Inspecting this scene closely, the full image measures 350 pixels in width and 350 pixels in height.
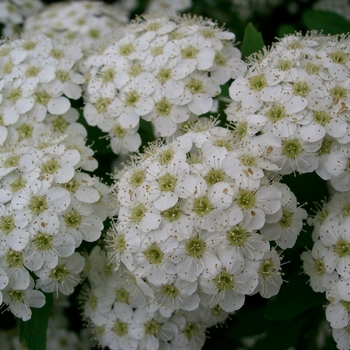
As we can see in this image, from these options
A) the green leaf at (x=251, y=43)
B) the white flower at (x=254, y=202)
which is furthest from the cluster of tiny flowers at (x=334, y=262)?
the green leaf at (x=251, y=43)

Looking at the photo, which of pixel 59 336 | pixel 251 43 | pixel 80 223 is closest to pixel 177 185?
pixel 80 223

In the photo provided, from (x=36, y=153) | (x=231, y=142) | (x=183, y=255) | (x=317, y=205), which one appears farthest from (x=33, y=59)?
(x=317, y=205)

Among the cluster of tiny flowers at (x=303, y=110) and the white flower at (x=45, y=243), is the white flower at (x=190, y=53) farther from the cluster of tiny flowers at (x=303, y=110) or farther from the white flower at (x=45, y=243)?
the white flower at (x=45, y=243)

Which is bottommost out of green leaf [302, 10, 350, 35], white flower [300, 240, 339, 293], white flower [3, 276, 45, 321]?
white flower [3, 276, 45, 321]

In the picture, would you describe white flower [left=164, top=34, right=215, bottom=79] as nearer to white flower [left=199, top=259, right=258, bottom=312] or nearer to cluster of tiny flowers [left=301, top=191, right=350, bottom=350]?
cluster of tiny flowers [left=301, top=191, right=350, bottom=350]

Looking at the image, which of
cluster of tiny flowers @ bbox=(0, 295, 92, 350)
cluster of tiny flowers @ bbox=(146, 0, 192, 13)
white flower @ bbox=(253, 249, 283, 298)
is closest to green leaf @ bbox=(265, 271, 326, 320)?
white flower @ bbox=(253, 249, 283, 298)

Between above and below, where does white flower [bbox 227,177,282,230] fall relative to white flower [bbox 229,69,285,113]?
below
